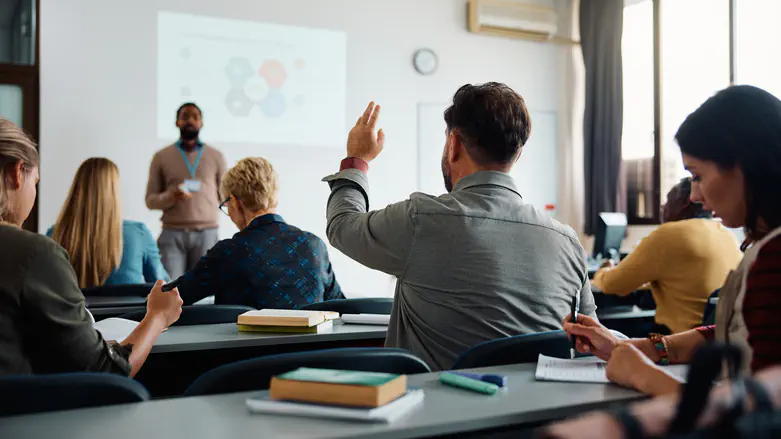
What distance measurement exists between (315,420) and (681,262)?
8.21 feet

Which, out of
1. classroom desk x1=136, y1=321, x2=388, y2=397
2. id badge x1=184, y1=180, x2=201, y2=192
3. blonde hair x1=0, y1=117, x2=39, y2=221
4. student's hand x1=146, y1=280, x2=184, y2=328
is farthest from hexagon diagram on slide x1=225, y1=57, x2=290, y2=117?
blonde hair x1=0, y1=117, x2=39, y2=221

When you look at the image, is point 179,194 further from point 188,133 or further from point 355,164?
point 355,164

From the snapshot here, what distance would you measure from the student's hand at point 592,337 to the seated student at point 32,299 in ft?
3.20

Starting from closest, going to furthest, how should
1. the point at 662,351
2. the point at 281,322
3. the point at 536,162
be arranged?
the point at 662,351
the point at 281,322
the point at 536,162

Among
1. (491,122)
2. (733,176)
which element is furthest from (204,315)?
(733,176)

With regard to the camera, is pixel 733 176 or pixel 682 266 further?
pixel 682 266

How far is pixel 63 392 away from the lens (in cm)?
117

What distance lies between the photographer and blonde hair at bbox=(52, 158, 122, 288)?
3.20m

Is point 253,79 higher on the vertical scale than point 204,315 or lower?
higher

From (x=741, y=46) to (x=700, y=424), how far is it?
652 centimetres

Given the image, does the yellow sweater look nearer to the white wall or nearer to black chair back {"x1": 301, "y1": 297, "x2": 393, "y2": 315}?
black chair back {"x1": 301, "y1": 297, "x2": 393, "y2": 315}

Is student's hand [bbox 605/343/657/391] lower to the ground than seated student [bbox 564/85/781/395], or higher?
lower

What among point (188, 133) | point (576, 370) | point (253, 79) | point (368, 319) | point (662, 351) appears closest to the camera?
point (576, 370)

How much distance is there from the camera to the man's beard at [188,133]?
226 inches
